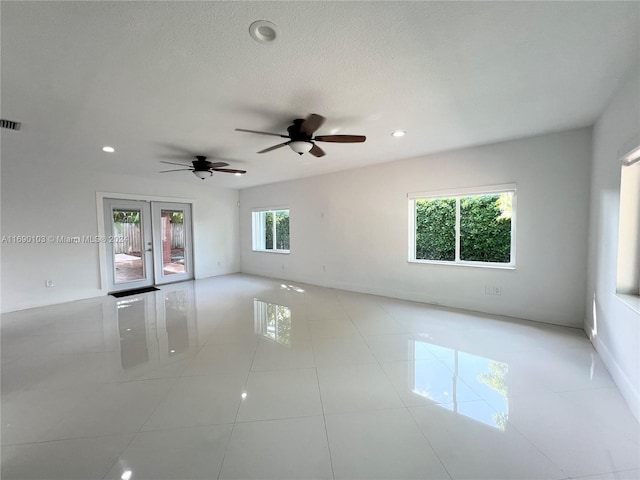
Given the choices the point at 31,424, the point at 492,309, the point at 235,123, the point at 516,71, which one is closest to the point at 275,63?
the point at 235,123

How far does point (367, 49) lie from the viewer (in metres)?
1.79

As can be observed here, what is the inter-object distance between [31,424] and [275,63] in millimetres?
3086

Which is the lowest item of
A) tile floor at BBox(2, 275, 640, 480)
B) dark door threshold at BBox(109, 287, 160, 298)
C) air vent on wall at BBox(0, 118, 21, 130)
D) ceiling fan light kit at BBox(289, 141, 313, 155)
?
tile floor at BBox(2, 275, 640, 480)

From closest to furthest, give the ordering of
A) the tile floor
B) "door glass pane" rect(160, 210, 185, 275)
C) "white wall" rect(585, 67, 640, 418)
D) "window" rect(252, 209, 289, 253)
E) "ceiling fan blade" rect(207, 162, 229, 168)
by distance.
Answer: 1. the tile floor
2. "white wall" rect(585, 67, 640, 418)
3. "ceiling fan blade" rect(207, 162, 229, 168)
4. "door glass pane" rect(160, 210, 185, 275)
5. "window" rect(252, 209, 289, 253)

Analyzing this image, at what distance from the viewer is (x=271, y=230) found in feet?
24.0

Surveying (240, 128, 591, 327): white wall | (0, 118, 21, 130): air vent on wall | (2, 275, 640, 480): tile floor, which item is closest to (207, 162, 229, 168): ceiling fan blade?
(240, 128, 591, 327): white wall

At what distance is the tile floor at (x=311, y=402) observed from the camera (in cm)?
148

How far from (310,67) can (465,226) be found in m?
3.58

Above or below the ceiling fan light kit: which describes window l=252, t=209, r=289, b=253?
below

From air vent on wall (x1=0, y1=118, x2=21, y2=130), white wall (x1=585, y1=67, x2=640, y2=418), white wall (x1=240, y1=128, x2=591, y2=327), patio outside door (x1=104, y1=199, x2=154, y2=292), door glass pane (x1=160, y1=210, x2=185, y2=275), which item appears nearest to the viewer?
white wall (x1=585, y1=67, x2=640, y2=418)

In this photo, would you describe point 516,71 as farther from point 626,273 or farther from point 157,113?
point 157,113

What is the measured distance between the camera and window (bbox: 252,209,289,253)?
693 cm

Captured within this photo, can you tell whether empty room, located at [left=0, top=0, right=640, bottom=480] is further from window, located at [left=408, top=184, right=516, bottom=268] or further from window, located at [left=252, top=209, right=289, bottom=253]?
window, located at [left=252, top=209, right=289, bottom=253]

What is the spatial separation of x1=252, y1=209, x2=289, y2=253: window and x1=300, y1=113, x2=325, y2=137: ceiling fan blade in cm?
403
